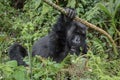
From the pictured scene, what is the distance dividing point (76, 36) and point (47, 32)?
195 cm

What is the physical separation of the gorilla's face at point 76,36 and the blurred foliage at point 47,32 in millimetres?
217

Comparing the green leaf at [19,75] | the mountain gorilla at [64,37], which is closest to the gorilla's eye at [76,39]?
the mountain gorilla at [64,37]

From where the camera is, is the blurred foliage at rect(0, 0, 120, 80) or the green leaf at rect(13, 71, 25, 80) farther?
the blurred foliage at rect(0, 0, 120, 80)

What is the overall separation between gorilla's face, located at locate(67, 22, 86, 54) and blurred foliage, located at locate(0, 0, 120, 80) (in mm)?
217

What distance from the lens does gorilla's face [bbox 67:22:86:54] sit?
434cm

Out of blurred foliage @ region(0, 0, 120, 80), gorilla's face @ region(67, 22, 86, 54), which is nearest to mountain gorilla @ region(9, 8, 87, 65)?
gorilla's face @ region(67, 22, 86, 54)

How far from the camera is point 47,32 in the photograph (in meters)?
6.30

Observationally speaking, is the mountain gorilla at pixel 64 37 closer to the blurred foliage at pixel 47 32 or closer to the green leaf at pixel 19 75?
the blurred foliage at pixel 47 32

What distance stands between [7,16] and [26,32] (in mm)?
5749

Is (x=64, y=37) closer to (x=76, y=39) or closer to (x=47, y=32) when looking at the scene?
(x=76, y=39)

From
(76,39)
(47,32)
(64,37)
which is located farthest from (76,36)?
(47,32)

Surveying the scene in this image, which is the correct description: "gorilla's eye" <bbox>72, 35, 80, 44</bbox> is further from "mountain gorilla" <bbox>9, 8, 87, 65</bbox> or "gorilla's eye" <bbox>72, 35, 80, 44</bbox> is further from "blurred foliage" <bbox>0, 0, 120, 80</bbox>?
"blurred foliage" <bbox>0, 0, 120, 80</bbox>

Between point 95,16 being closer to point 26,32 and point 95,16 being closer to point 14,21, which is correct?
point 14,21

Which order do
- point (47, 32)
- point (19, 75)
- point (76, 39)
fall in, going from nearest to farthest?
point (19, 75)
point (76, 39)
point (47, 32)
